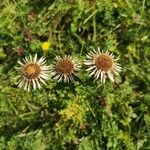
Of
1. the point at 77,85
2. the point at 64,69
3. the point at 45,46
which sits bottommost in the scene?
the point at 77,85

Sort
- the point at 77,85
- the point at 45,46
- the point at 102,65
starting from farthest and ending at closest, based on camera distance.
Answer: the point at 45,46 < the point at 77,85 < the point at 102,65

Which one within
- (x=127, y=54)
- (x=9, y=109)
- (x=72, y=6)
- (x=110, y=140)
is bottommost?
(x=110, y=140)

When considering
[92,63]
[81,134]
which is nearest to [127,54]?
[92,63]

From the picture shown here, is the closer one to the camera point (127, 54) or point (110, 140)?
point (110, 140)

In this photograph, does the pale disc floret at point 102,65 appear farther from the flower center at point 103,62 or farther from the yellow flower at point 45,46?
the yellow flower at point 45,46

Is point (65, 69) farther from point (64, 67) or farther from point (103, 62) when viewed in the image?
point (103, 62)

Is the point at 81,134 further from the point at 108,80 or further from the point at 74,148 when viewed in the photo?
the point at 108,80

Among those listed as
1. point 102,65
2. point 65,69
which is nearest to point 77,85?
point 65,69
